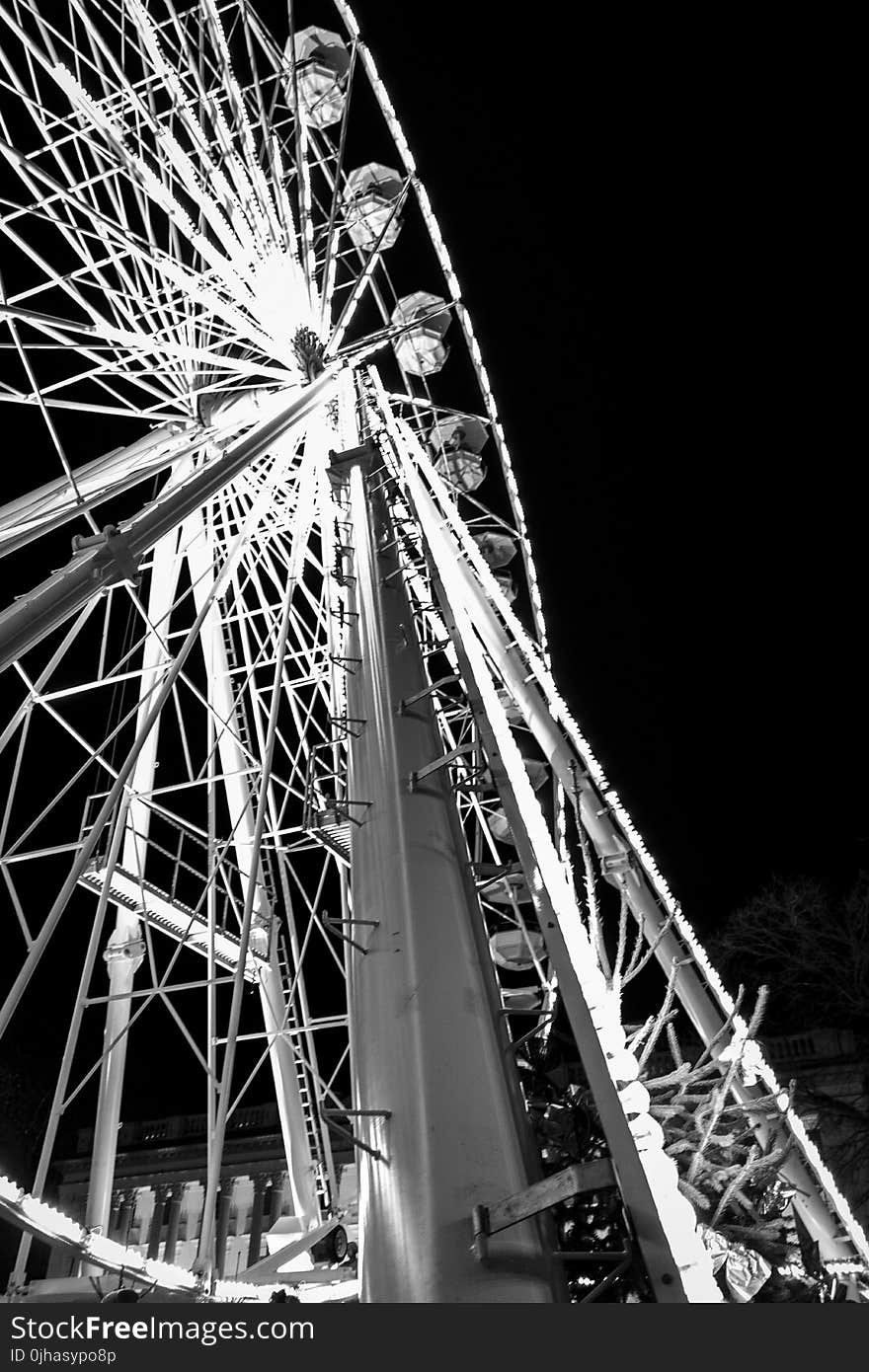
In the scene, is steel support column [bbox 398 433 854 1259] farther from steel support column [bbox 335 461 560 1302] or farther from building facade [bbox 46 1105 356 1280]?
building facade [bbox 46 1105 356 1280]

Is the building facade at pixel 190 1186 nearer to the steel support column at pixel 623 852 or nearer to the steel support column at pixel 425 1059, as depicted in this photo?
the steel support column at pixel 623 852

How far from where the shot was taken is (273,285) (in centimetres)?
1155

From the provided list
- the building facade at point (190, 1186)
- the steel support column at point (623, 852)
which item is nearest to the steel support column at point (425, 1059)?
the steel support column at point (623, 852)

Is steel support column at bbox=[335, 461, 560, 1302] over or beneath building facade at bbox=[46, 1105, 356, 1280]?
beneath

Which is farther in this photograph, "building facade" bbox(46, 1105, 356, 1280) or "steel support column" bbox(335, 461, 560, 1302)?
"building facade" bbox(46, 1105, 356, 1280)

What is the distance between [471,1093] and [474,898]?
124 centimetres

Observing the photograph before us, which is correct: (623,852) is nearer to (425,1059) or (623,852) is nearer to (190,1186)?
(425,1059)

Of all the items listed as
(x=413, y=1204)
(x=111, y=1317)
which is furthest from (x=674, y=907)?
(x=111, y=1317)

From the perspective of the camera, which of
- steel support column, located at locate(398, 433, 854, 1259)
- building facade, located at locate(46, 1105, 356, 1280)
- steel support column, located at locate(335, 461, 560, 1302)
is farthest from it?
building facade, located at locate(46, 1105, 356, 1280)

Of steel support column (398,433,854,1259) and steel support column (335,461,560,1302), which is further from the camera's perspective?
steel support column (398,433,854,1259)

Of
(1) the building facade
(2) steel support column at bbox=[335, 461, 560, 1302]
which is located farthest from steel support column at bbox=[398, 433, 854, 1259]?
(1) the building facade

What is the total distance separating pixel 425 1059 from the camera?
438 centimetres

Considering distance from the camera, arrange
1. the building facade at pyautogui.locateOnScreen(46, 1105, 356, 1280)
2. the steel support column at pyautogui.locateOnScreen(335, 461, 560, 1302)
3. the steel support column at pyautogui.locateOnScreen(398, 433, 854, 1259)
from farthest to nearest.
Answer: the building facade at pyautogui.locateOnScreen(46, 1105, 356, 1280) → the steel support column at pyautogui.locateOnScreen(398, 433, 854, 1259) → the steel support column at pyautogui.locateOnScreen(335, 461, 560, 1302)

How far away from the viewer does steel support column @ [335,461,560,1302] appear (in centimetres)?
371
